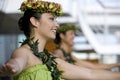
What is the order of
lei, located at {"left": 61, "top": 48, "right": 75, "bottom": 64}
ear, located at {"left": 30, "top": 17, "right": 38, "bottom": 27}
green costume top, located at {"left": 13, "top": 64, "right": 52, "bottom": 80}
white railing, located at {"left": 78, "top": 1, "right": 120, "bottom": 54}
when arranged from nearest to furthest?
1. green costume top, located at {"left": 13, "top": 64, "right": 52, "bottom": 80}
2. ear, located at {"left": 30, "top": 17, "right": 38, "bottom": 27}
3. lei, located at {"left": 61, "top": 48, "right": 75, "bottom": 64}
4. white railing, located at {"left": 78, "top": 1, "right": 120, "bottom": 54}

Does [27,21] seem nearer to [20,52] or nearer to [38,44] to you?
[38,44]

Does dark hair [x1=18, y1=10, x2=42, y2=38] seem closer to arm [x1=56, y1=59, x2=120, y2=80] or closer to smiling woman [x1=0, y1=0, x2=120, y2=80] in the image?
smiling woman [x1=0, y1=0, x2=120, y2=80]

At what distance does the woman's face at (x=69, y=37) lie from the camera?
22.7 feet

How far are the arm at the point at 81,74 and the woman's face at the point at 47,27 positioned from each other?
319 mm

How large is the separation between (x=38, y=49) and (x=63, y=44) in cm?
317

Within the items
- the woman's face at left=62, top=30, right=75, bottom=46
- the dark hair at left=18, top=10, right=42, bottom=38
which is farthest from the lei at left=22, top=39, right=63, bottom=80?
the woman's face at left=62, top=30, right=75, bottom=46

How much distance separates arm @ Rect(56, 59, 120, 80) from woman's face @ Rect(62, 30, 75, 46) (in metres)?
2.63

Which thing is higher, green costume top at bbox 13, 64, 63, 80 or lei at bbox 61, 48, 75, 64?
green costume top at bbox 13, 64, 63, 80

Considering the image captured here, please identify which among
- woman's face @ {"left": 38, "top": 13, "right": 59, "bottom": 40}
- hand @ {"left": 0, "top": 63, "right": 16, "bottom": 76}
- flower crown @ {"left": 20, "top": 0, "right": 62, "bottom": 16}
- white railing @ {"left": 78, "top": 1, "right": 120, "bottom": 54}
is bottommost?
white railing @ {"left": 78, "top": 1, "right": 120, "bottom": 54}

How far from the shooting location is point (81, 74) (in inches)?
165

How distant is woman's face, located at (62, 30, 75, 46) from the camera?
22.7 ft

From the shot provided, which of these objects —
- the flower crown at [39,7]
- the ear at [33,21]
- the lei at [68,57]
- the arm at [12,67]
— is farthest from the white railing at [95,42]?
the arm at [12,67]

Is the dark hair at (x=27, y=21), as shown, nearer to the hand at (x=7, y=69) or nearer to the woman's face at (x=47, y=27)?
the woman's face at (x=47, y=27)

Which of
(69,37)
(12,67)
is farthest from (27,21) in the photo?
(69,37)
